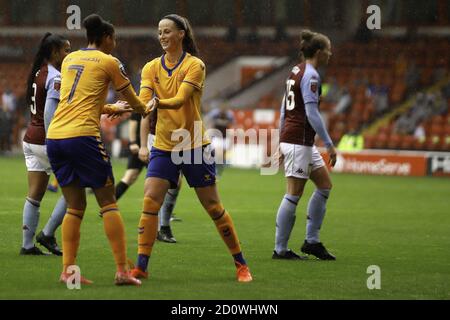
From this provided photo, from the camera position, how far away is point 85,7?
33.5m

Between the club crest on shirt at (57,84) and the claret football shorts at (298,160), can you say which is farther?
the claret football shorts at (298,160)

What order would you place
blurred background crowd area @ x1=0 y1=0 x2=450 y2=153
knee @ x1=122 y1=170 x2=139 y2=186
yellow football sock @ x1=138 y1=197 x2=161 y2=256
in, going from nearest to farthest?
yellow football sock @ x1=138 y1=197 x2=161 y2=256, knee @ x1=122 y1=170 x2=139 y2=186, blurred background crowd area @ x1=0 y1=0 x2=450 y2=153

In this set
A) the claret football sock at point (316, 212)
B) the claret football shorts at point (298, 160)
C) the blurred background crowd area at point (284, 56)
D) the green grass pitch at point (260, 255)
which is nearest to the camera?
the green grass pitch at point (260, 255)

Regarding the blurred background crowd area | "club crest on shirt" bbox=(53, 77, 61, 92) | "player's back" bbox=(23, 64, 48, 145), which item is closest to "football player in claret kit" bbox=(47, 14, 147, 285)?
"club crest on shirt" bbox=(53, 77, 61, 92)

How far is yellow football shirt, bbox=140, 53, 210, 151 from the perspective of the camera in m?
8.49

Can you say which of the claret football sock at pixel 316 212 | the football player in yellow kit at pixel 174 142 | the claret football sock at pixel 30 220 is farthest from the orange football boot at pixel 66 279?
the claret football sock at pixel 316 212

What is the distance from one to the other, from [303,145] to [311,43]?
0.98 m

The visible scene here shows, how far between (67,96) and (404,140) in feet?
71.0

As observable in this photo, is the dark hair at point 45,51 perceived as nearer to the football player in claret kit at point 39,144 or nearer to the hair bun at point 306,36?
the football player in claret kit at point 39,144

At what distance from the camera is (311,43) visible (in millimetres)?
9977

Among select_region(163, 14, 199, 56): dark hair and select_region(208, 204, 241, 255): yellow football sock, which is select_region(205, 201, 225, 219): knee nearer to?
select_region(208, 204, 241, 255): yellow football sock

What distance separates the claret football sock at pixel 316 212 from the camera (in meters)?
10.2

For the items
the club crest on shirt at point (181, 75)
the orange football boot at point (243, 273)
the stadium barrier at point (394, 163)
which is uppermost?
the club crest on shirt at point (181, 75)
